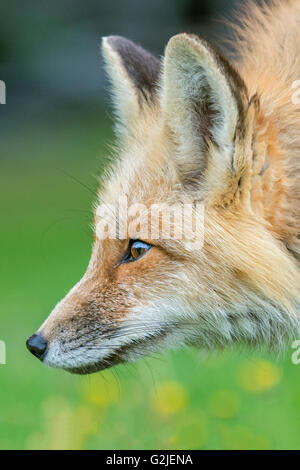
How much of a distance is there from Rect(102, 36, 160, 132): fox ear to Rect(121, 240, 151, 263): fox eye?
1320mm

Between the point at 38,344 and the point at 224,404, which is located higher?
the point at 38,344

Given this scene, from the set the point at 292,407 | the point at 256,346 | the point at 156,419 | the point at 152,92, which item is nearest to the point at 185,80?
the point at 152,92

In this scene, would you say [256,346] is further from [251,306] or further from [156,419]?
[156,419]

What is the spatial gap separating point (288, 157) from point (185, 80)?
2.46 feet

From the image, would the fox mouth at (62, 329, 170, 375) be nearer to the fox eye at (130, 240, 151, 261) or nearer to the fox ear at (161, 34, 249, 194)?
the fox eye at (130, 240, 151, 261)

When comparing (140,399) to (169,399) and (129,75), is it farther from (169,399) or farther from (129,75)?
(129,75)

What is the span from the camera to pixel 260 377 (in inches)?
234

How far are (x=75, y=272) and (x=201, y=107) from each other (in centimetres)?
688

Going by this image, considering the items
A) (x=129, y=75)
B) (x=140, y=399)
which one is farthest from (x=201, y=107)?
(x=140, y=399)

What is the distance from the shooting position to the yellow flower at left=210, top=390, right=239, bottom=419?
559 centimetres

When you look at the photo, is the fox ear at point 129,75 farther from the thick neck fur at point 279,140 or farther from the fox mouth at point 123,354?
the fox mouth at point 123,354

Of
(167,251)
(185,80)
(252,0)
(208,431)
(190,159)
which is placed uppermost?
(252,0)

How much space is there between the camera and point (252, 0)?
5.56 m

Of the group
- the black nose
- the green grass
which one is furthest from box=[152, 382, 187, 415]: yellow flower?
the black nose
